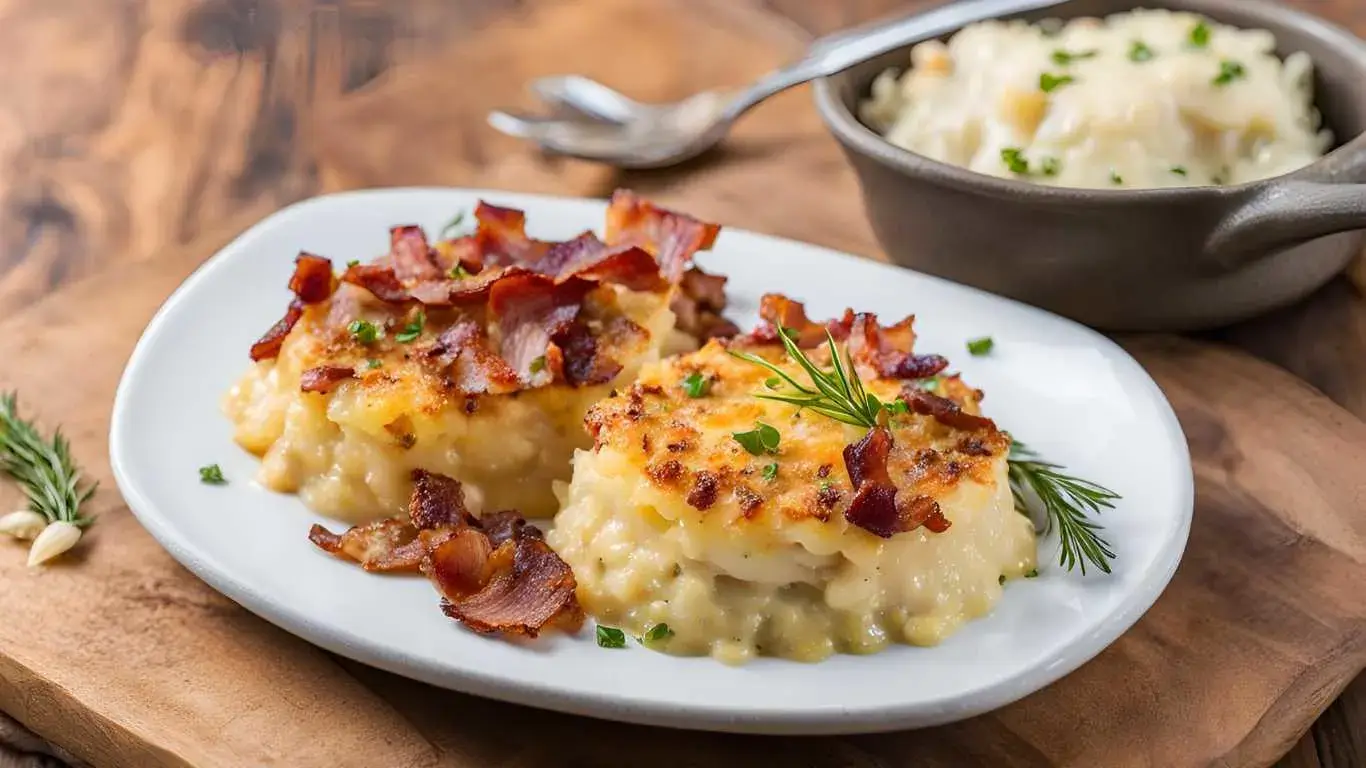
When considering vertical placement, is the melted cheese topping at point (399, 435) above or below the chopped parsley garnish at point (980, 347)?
A: above

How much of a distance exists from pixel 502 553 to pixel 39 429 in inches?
62.5

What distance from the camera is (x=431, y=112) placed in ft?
19.5

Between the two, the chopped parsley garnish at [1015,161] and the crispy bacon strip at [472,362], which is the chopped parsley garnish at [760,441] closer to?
the crispy bacon strip at [472,362]

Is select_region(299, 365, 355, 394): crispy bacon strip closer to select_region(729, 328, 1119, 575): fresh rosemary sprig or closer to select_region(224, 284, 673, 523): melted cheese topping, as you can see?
select_region(224, 284, 673, 523): melted cheese topping

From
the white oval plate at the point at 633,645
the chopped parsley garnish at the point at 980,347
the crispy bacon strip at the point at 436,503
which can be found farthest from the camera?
the chopped parsley garnish at the point at 980,347

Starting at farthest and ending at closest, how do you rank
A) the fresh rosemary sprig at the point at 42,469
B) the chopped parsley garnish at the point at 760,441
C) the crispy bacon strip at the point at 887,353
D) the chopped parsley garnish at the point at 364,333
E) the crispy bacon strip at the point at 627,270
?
the crispy bacon strip at the point at 627,270
the fresh rosemary sprig at the point at 42,469
the chopped parsley garnish at the point at 364,333
the crispy bacon strip at the point at 887,353
the chopped parsley garnish at the point at 760,441

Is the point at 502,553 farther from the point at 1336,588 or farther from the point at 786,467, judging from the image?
the point at 1336,588

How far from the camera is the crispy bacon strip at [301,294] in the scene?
3.71 m

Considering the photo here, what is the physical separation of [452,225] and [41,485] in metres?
1.38

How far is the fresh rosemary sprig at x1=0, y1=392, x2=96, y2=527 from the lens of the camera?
3703 millimetres

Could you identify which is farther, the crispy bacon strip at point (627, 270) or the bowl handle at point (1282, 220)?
the bowl handle at point (1282, 220)

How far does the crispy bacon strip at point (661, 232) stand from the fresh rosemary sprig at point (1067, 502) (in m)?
1.00

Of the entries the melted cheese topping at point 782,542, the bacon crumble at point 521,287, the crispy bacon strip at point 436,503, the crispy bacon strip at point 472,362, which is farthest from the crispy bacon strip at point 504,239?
the melted cheese topping at point 782,542

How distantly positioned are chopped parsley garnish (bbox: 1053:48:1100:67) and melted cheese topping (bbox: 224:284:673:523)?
1.95 metres
